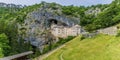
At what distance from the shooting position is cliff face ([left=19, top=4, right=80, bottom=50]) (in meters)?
144

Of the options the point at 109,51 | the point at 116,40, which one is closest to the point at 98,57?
the point at 109,51

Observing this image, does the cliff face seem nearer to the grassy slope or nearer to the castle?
the castle

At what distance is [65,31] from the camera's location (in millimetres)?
136625

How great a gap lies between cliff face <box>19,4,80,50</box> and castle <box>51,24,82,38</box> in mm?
3490

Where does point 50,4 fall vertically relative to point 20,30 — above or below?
above

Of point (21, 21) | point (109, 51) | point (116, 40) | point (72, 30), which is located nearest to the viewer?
point (109, 51)

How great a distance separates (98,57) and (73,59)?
690 centimetres

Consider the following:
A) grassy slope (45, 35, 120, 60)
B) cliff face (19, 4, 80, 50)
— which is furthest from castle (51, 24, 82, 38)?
grassy slope (45, 35, 120, 60)

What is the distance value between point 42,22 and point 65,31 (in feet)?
53.9

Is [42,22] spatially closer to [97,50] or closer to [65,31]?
[65,31]

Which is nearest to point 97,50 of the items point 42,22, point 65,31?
point 65,31

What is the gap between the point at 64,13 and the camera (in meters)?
150

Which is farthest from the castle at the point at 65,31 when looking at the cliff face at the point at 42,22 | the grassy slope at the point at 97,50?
the grassy slope at the point at 97,50

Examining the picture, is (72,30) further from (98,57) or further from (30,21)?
(98,57)
